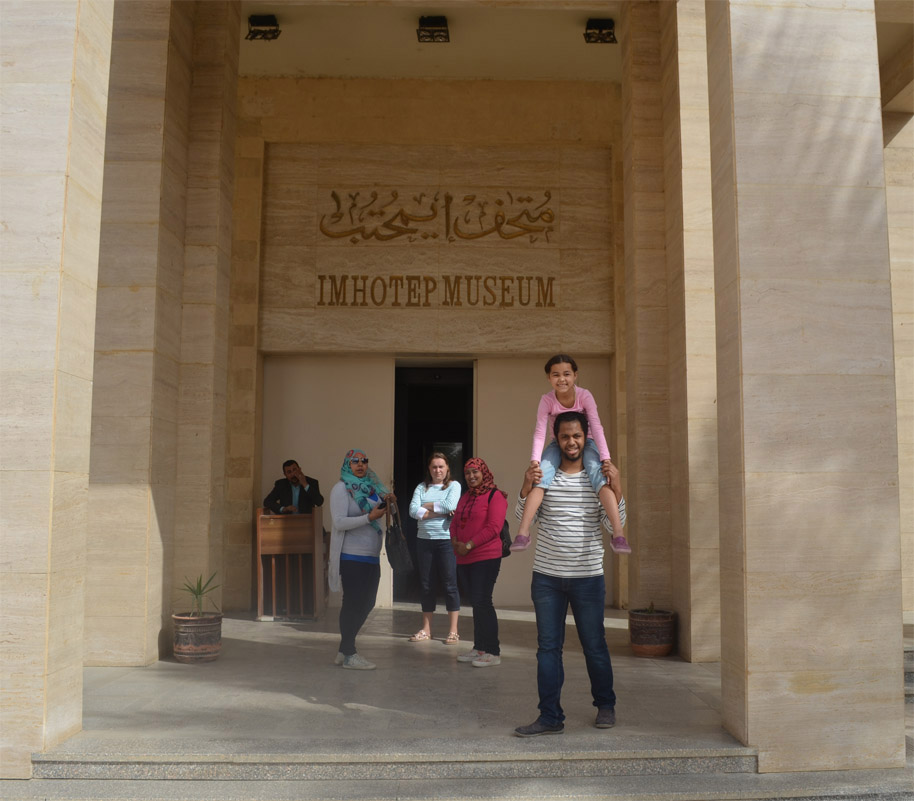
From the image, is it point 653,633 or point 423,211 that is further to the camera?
point 423,211

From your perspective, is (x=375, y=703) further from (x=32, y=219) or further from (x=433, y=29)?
(x=433, y=29)

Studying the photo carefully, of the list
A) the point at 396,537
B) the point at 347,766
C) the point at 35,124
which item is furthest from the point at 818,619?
the point at 35,124

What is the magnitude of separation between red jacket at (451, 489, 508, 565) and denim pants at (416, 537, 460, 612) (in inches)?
27.8

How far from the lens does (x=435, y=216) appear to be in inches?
409

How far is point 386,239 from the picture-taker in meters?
10.3

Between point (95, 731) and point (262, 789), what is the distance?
1123mm

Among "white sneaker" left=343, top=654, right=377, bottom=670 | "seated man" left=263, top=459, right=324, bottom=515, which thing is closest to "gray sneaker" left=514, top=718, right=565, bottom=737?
→ "white sneaker" left=343, top=654, right=377, bottom=670

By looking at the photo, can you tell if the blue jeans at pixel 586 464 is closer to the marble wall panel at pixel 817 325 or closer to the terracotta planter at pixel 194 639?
the marble wall panel at pixel 817 325

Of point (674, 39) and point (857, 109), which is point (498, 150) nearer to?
point (674, 39)

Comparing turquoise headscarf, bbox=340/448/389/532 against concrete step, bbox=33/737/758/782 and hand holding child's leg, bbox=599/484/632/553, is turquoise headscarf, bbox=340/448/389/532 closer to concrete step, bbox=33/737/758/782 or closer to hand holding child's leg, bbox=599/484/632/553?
hand holding child's leg, bbox=599/484/632/553

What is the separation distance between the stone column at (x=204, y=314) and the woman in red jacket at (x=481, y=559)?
2.20 m

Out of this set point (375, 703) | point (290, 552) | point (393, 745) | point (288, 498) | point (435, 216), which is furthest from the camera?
point (435, 216)

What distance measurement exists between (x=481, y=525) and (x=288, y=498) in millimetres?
3540

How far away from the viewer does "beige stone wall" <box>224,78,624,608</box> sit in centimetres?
1022
